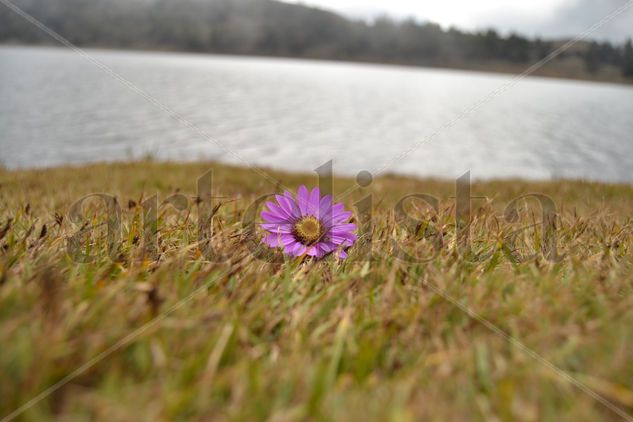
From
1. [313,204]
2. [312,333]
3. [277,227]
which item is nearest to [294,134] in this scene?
[313,204]

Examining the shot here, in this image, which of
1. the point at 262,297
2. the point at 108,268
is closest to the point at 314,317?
the point at 262,297

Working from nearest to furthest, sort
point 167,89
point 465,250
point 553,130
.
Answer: point 465,250 → point 553,130 → point 167,89

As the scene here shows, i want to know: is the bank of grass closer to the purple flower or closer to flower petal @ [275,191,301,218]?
the purple flower

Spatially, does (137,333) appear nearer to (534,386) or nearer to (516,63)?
(534,386)

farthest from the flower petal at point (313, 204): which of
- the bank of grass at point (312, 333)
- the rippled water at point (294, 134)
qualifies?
the rippled water at point (294, 134)

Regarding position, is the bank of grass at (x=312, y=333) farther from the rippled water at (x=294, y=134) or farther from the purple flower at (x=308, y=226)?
the rippled water at (x=294, y=134)

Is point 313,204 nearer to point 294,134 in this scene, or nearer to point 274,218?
point 274,218

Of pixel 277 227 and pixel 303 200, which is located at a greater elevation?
pixel 303 200
